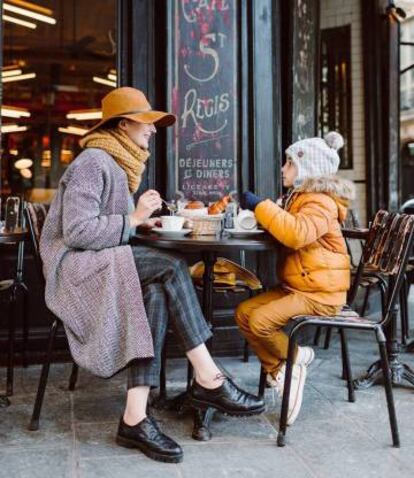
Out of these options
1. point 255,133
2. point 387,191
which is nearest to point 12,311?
point 255,133

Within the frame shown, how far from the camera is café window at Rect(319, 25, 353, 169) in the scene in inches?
311

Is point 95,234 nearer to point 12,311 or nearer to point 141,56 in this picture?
point 12,311

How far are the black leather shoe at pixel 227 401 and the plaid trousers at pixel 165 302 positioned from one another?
0.71 feet

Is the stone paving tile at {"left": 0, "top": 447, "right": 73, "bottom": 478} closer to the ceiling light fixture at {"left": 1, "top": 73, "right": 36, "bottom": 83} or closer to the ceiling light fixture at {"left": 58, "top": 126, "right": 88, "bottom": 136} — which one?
the ceiling light fixture at {"left": 58, "top": 126, "right": 88, "bottom": 136}

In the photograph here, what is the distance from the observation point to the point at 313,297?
316 cm

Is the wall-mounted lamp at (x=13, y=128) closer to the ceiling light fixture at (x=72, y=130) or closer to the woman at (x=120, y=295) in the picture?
the ceiling light fixture at (x=72, y=130)

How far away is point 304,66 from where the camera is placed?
5387 millimetres

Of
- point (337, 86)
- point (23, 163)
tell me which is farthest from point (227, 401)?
point (23, 163)

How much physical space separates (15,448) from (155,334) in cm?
80

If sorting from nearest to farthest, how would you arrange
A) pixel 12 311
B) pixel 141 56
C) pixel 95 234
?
1. pixel 95 234
2. pixel 12 311
3. pixel 141 56

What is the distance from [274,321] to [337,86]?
5.53 metres

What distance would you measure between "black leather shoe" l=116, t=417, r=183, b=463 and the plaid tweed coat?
27 centimetres

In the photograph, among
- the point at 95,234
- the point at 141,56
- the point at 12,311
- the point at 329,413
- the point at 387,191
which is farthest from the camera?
the point at 387,191

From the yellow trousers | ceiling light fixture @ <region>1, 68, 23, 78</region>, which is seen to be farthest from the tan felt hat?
ceiling light fixture @ <region>1, 68, 23, 78</region>
